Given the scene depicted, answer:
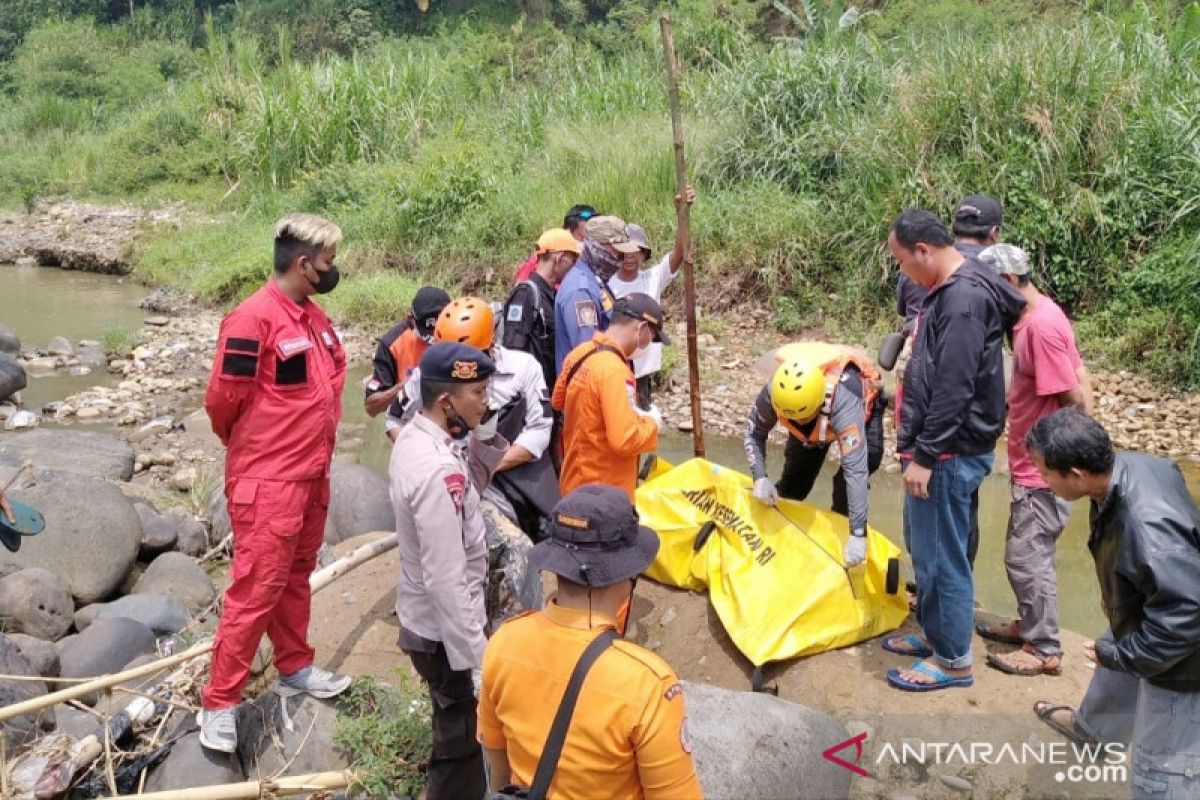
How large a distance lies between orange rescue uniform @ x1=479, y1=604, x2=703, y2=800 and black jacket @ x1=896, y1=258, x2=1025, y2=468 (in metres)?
2.14

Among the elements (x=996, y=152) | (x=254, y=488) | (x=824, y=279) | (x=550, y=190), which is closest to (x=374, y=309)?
(x=550, y=190)

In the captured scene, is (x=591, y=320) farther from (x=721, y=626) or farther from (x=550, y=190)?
(x=550, y=190)

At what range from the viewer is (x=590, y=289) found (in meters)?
5.21

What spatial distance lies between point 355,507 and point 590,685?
5.29 m

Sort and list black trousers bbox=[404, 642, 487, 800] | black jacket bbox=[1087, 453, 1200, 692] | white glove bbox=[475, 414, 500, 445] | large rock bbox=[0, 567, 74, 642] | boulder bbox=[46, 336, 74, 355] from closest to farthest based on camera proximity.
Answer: black jacket bbox=[1087, 453, 1200, 692], black trousers bbox=[404, 642, 487, 800], white glove bbox=[475, 414, 500, 445], large rock bbox=[0, 567, 74, 642], boulder bbox=[46, 336, 74, 355]

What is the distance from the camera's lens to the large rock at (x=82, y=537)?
6.64m

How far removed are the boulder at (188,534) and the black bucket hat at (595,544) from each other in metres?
5.88

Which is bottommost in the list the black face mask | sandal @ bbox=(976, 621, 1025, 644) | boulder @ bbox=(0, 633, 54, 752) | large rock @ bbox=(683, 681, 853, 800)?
boulder @ bbox=(0, 633, 54, 752)

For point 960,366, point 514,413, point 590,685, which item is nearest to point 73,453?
point 514,413

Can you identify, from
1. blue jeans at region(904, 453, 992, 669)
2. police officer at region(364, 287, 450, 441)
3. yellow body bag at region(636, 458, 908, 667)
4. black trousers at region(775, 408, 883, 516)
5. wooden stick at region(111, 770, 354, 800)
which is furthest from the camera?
black trousers at region(775, 408, 883, 516)

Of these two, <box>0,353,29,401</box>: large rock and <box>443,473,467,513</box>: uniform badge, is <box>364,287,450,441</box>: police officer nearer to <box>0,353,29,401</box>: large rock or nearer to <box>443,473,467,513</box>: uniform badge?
<box>443,473,467,513</box>: uniform badge

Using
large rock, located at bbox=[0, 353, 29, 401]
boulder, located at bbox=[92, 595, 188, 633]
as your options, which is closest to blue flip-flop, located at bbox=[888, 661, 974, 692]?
boulder, located at bbox=[92, 595, 188, 633]

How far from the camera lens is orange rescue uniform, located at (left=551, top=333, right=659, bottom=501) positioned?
4.34 m

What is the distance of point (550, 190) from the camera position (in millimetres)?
13609
